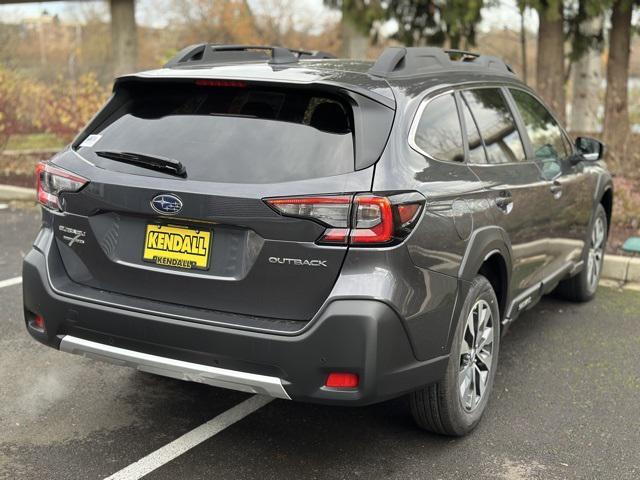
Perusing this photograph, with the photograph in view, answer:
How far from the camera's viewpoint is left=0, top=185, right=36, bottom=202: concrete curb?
10.4 m

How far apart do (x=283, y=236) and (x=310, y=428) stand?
1229mm

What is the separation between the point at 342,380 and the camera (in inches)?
119

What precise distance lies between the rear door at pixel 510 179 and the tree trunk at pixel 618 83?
6.97 meters

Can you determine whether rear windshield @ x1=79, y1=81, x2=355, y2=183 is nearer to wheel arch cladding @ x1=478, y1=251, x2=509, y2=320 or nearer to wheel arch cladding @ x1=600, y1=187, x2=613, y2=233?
wheel arch cladding @ x1=478, y1=251, x2=509, y2=320

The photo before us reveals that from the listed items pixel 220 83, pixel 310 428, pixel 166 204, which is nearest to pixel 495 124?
pixel 220 83

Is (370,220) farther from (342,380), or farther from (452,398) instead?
(452,398)

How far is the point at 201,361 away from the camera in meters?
3.12

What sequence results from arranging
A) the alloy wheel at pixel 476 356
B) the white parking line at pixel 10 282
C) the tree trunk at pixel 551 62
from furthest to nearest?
the tree trunk at pixel 551 62
the white parking line at pixel 10 282
the alloy wheel at pixel 476 356

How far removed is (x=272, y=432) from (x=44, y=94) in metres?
11.0

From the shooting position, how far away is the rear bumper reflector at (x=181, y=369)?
3033mm

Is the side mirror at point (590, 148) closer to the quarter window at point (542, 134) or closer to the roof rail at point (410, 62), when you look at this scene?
the quarter window at point (542, 134)

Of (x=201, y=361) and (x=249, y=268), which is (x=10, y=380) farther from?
(x=249, y=268)

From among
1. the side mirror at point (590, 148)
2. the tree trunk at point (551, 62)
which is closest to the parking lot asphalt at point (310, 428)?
the side mirror at point (590, 148)

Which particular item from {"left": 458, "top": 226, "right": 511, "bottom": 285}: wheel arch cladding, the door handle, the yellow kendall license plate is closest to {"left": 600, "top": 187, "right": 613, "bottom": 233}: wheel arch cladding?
the door handle
